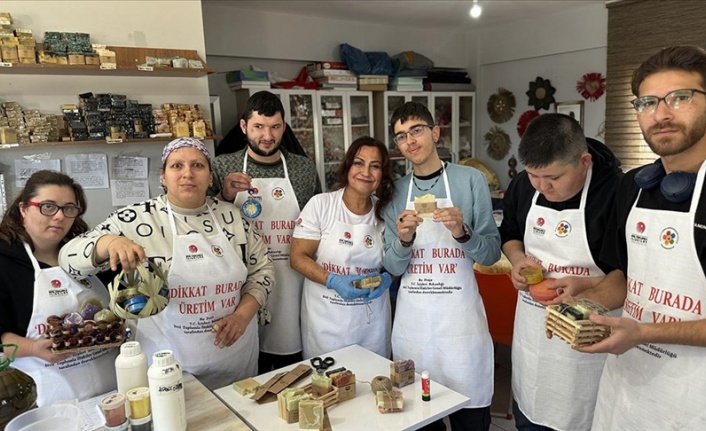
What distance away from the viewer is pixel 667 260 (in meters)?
1.35

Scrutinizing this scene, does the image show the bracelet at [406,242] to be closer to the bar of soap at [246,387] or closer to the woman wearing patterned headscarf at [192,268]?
the woman wearing patterned headscarf at [192,268]

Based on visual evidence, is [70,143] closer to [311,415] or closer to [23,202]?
[23,202]

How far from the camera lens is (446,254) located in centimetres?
210

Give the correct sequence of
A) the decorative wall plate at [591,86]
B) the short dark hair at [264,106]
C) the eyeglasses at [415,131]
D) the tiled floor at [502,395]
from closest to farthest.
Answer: the eyeglasses at [415,131], the short dark hair at [264,106], the tiled floor at [502,395], the decorative wall plate at [591,86]

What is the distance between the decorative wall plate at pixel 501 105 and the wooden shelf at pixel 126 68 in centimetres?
408

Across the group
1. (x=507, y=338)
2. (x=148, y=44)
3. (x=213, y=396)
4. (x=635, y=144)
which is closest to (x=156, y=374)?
(x=213, y=396)

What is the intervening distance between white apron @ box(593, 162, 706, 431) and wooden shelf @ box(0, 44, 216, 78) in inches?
116

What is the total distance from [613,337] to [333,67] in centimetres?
445

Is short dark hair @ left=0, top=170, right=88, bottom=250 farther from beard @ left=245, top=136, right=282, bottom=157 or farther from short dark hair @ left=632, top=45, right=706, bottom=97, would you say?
short dark hair @ left=632, top=45, right=706, bottom=97

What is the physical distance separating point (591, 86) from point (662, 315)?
4.71 metres

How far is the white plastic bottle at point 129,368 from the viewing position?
1.41 meters

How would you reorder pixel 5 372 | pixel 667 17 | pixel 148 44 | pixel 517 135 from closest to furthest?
pixel 5 372 → pixel 148 44 → pixel 667 17 → pixel 517 135

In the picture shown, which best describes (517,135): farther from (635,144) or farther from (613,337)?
(613,337)

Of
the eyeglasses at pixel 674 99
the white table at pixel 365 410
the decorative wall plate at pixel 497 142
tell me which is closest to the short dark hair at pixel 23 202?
the white table at pixel 365 410
